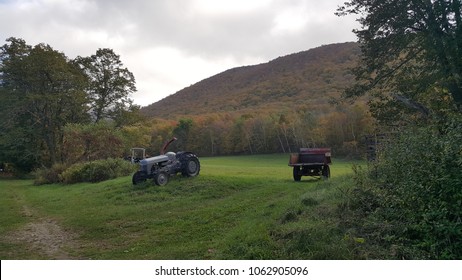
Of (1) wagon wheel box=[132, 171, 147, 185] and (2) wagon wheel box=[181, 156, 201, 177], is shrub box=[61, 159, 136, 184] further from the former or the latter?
(2) wagon wheel box=[181, 156, 201, 177]

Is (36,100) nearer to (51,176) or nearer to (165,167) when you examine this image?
(51,176)

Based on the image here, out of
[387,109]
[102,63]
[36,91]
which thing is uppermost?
[102,63]

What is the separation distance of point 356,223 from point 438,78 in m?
7.50

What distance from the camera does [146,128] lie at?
137ft

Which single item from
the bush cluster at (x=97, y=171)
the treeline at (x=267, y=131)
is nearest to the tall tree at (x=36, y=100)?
the bush cluster at (x=97, y=171)

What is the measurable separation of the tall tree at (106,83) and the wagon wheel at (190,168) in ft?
80.0

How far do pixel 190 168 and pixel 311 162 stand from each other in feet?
18.5

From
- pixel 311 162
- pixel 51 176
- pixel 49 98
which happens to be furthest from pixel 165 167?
pixel 49 98

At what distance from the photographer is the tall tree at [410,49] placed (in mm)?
11156

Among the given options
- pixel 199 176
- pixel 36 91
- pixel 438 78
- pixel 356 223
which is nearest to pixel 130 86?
pixel 36 91

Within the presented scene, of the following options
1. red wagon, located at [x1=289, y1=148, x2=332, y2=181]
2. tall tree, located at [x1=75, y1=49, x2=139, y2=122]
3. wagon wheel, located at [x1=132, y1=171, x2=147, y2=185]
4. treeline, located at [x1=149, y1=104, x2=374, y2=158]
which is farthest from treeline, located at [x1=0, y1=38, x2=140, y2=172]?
treeline, located at [x1=149, y1=104, x2=374, y2=158]

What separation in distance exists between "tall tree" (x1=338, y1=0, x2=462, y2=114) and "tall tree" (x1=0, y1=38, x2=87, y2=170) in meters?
28.8

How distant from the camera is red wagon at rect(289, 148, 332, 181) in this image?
1812 centimetres

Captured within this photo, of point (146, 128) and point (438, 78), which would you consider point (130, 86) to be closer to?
point (146, 128)
